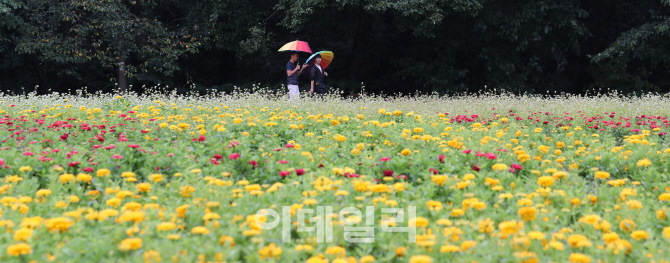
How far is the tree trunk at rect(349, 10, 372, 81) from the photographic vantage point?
17006mm

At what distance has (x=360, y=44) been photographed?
17.6 m

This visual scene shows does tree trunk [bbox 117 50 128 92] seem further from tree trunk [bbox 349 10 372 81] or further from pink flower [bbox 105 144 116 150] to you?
pink flower [bbox 105 144 116 150]

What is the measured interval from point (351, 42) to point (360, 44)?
3.80 feet

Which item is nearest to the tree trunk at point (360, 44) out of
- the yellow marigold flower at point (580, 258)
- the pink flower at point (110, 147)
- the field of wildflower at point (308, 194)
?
the field of wildflower at point (308, 194)

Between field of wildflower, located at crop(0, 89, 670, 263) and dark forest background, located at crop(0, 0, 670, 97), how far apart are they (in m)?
8.89

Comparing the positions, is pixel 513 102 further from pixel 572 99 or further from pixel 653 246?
pixel 653 246

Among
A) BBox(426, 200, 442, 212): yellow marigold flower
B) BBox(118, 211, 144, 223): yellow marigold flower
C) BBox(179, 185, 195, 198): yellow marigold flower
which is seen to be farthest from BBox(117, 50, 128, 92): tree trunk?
BBox(426, 200, 442, 212): yellow marigold flower

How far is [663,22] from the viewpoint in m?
15.0

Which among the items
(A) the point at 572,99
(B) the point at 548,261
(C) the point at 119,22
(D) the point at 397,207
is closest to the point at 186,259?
(D) the point at 397,207

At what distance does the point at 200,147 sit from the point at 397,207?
199cm

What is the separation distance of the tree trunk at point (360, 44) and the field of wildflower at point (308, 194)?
11.6 meters

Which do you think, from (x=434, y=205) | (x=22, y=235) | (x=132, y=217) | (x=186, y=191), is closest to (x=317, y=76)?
(x=186, y=191)

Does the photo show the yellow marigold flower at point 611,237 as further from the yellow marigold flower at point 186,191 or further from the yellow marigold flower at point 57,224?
the yellow marigold flower at point 57,224

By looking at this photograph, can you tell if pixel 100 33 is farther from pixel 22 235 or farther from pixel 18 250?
pixel 18 250
